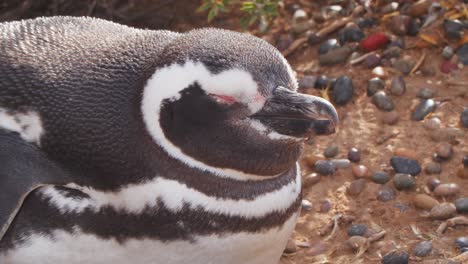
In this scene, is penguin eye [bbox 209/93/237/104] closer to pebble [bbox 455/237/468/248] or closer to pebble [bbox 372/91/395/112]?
pebble [bbox 455/237/468/248]

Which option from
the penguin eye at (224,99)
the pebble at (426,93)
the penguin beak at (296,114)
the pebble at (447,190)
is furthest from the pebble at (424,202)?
the penguin eye at (224,99)

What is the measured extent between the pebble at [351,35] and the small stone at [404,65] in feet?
0.74

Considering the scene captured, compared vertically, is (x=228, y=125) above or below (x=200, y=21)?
above

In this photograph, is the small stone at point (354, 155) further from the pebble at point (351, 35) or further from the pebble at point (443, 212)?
the pebble at point (351, 35)

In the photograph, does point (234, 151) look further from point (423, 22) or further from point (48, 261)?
point (423, 22)

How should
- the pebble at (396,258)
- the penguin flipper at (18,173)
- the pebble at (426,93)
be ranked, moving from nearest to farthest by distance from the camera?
1. the penguin flipper at (18,173)
2. the pebble at (396,258)
3. the pebble at (426,93)

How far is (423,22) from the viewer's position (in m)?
3.68

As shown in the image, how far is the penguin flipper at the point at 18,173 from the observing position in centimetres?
215

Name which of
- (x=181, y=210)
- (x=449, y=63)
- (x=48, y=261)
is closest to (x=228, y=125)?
(x=181, y=210)

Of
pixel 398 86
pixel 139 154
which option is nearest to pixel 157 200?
pixel 139 154

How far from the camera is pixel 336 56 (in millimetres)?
3672

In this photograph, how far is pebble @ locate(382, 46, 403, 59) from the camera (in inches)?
141

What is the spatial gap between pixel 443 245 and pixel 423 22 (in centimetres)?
115

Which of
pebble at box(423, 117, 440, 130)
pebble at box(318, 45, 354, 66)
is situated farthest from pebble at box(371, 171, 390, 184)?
pebble at box(318, 45, 354, 66)
